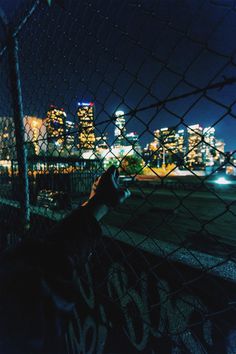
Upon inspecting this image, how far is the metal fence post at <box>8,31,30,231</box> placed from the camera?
1.79m

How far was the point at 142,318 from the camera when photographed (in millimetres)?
1129

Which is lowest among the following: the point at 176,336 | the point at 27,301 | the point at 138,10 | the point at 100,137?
the point at 176,336

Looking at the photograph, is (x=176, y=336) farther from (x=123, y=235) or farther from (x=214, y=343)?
(x=123, y=235)

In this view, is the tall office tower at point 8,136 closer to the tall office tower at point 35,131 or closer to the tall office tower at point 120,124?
the tall office tower at point 35,131

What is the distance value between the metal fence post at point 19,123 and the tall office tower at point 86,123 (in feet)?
2.14

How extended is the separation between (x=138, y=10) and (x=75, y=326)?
6.24ft

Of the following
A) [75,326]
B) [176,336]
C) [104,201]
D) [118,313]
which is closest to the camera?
[104,201]

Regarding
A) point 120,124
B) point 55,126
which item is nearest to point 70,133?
point 55,126

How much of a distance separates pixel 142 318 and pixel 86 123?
130 cm

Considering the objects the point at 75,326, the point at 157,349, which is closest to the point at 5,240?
the point at 75,326

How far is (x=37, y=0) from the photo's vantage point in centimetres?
153

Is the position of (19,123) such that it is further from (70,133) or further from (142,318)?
(142,318)

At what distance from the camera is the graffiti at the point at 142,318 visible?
94 centimetres

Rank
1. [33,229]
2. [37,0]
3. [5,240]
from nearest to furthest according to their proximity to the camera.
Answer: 1. [37,0]
2. [33,229]
3. [5,240]
